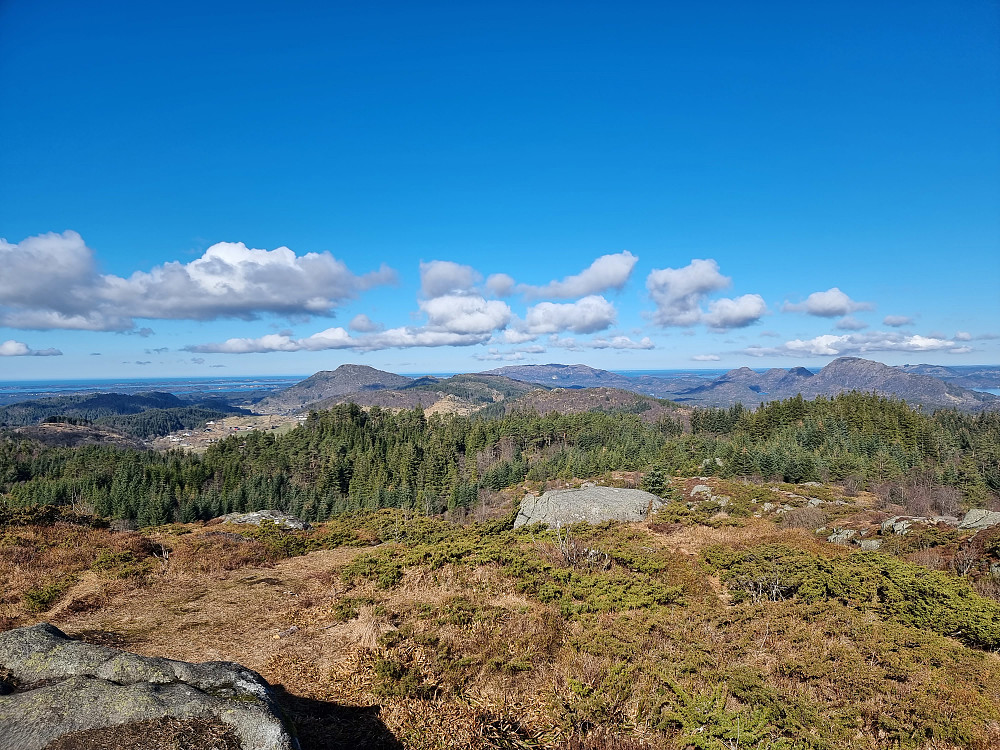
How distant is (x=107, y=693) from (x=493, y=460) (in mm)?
124455

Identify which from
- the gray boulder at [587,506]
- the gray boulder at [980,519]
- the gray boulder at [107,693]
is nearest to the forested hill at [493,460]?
the gray boulder at [587,506]

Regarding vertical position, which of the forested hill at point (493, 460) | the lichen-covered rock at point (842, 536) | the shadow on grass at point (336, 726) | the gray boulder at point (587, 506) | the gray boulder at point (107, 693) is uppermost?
the gray boulder at point (107, 693)

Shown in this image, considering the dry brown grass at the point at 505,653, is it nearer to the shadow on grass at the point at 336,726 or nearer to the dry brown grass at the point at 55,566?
the shadow on grass at the point at 336,726

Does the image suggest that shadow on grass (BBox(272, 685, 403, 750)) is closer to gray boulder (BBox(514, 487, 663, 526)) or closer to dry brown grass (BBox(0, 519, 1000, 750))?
dry brown grass (BBox(0, 519, 1000, 750))

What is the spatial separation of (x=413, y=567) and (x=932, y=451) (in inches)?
4665

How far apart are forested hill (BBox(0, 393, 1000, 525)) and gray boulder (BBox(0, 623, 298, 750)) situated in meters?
53.4

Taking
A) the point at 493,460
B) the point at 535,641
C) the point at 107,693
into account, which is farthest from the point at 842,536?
the point at 493,460

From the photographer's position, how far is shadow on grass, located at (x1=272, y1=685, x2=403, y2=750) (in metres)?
7.29

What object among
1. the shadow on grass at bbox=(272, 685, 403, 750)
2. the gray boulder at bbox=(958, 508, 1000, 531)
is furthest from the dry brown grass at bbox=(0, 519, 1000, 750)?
the gray boulder at bbox=(958, 508, 1000, 531)

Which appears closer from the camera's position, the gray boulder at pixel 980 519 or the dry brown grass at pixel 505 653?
the dry brown grass at pixel 505 653

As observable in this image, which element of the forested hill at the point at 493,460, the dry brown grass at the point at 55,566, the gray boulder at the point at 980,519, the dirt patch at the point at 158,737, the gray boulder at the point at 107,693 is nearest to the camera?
the dirt patch at the point at 158,737

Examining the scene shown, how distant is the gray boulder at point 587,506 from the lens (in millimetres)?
37625

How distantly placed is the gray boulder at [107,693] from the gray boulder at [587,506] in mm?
30988

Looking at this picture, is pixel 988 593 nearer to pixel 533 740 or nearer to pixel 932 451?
pixel 533 740
